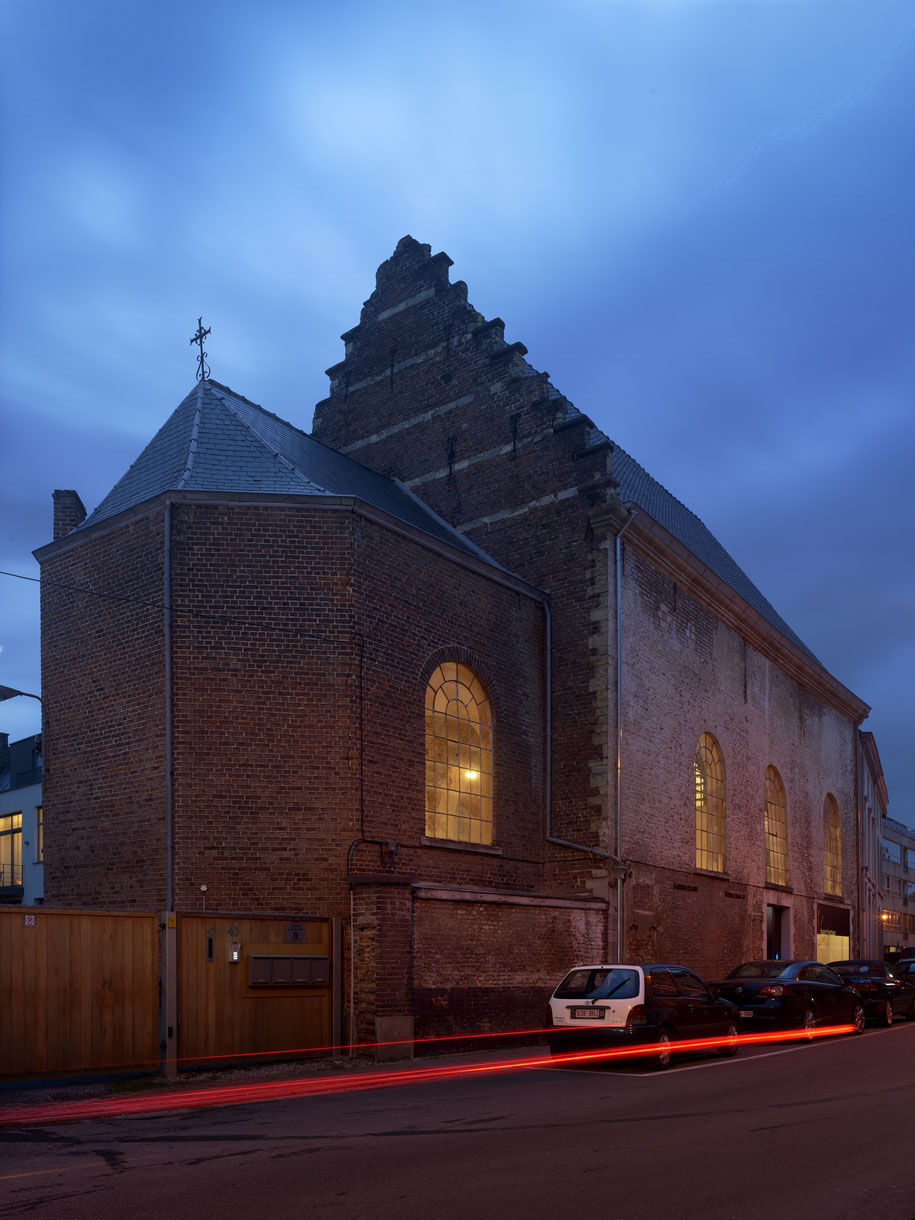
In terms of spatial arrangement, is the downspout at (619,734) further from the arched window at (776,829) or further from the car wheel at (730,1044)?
the arched window at (776,829)

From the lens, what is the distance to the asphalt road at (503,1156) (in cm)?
667

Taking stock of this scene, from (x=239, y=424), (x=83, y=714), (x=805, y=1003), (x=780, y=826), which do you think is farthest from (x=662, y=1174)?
(x=780, y=826)

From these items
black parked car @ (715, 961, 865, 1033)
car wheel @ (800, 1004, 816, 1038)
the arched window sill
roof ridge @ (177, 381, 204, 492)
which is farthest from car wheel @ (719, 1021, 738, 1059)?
roof ridge @ (177, 381, 204, 492)

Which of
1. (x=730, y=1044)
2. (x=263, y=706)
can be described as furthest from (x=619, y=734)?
(x=263, y=706)

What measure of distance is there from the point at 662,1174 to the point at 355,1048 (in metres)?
8.60

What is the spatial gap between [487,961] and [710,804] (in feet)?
38.4

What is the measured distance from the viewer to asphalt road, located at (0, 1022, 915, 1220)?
6.67 metres

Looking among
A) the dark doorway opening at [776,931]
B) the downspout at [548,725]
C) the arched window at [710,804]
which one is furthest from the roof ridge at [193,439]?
the dark doorway opening at [776,931]

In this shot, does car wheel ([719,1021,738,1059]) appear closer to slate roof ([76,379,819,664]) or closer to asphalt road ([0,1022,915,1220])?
asphalt road ([0,1022,915,1220])

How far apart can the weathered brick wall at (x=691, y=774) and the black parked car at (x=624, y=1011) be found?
22.7 ft

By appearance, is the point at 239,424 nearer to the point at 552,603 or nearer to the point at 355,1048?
the point at 552,603

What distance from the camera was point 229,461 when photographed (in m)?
19.0

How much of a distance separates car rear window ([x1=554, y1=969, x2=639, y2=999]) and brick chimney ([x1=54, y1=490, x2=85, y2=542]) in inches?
504

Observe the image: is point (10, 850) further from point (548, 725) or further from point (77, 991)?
point (77, 991)
